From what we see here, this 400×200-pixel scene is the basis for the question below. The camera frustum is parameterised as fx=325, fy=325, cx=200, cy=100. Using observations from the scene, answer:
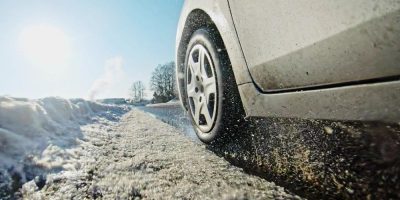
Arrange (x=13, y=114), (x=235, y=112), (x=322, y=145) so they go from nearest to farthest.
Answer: (x=322, y=145), (x=235, y=112), (x=13, y=114)

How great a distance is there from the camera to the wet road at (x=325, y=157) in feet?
4.60

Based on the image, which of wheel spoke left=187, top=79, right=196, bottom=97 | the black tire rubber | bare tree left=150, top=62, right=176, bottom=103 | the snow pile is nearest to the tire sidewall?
the black tire rubber

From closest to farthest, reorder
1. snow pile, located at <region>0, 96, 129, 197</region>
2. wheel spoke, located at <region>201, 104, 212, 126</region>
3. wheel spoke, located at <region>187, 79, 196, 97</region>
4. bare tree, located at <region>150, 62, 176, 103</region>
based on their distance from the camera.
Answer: snow pile, located at <region>0, 96, 129, 197</region>
wheel spoke, located at <region>201, 104, 212, 126</region>
wheel spoke, located at <region>187, 79, 196, 97</region>
bare tree, located at <region>150, 62, 176, 103</region>

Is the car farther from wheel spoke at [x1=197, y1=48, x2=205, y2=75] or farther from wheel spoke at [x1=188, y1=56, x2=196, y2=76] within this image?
wheel spoke at [x1=188, y1=56, x2=196, y2=76]

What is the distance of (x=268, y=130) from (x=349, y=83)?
4.18 ft

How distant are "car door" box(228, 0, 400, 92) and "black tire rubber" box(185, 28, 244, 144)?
429 millimetres

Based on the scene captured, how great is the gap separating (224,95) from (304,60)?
0.92 m

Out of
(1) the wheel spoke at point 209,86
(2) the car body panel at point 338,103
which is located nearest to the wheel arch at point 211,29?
(2) the car body panel at point 338,103

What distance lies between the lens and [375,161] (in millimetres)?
1531

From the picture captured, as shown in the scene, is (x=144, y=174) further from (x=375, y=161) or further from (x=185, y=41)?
(x=185, y=41)

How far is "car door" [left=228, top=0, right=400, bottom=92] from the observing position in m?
1.07

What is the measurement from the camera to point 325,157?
1.86 metres

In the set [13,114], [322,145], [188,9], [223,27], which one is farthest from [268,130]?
[13,114]

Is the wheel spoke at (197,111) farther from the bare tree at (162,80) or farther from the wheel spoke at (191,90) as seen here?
the bare tree at (162,80)
